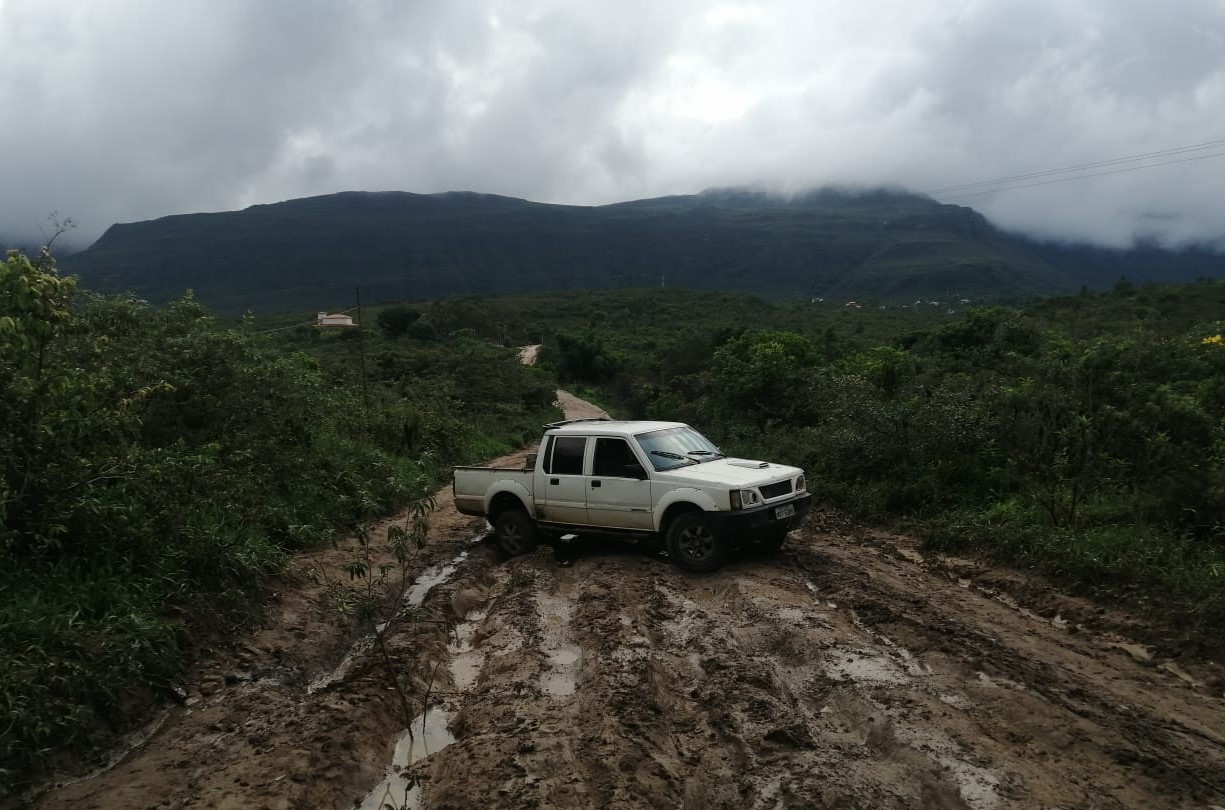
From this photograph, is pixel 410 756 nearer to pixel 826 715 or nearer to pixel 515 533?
pixel 826 715

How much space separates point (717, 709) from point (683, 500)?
3.32 m

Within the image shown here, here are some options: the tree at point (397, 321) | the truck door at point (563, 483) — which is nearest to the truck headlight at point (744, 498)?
the truck door at point (563, 483)

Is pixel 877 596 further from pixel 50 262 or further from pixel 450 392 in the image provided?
pixel 450 392

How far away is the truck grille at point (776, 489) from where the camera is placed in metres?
8.16

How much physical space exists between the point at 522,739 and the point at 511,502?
5338 millimetres

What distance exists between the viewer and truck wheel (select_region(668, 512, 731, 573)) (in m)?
7.99

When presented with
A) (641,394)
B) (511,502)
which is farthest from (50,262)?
(641,394)

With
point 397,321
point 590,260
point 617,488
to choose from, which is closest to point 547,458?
point 617,488

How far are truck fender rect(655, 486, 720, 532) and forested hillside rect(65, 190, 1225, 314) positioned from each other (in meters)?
105

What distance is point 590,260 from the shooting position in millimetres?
179625

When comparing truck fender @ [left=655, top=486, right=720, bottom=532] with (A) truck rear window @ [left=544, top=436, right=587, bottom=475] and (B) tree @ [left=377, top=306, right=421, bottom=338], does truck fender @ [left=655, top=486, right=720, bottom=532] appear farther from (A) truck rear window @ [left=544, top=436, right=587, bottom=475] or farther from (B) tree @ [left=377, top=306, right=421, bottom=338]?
(B) tree @ [left=377, top=306, right=421, bottom=338]

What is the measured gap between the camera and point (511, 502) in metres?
9.98

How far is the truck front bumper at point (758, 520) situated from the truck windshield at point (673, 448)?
1.11 metres

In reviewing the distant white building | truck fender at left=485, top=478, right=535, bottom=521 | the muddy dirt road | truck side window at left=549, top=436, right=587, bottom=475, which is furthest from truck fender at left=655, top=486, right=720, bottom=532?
the distant white building
